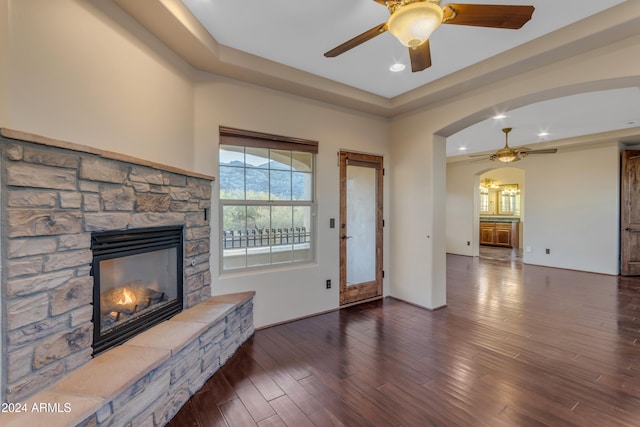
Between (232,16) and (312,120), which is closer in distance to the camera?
(232,16)

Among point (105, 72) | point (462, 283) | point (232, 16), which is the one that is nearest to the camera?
point (105, 72)

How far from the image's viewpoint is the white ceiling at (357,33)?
2.18 meters

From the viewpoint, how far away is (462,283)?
527 cm

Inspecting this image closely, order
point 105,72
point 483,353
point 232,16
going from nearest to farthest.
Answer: point 105,72
point 232,16
point 483,353

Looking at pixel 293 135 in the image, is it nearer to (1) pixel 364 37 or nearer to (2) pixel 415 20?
(1) pixel 364 37

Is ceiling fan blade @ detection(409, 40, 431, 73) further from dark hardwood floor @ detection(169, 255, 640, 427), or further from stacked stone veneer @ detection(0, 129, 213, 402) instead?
dark hardwood floor @ detection(169, 255, 640, 427)

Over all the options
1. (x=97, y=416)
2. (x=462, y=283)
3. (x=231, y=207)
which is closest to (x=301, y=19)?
(x=231, y=207)

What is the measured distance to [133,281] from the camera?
225 centimetres

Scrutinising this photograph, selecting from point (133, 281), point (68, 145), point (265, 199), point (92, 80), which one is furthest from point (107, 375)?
point (265, 199)

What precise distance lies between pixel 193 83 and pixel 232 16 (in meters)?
0.82

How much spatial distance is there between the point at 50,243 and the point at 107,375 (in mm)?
756

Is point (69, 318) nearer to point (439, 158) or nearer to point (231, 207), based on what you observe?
point (231, 207)

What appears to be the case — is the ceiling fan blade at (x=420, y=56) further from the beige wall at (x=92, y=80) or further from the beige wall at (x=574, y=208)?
the beige wall at (x=574, y=208)

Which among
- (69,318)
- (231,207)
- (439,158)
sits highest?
(439,158)
